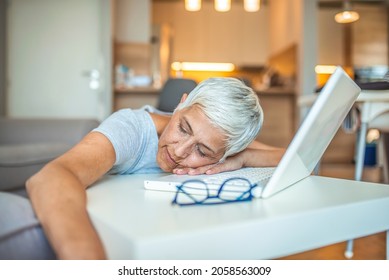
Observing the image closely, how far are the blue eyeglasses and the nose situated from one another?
20 cm

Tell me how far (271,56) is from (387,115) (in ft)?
13.0

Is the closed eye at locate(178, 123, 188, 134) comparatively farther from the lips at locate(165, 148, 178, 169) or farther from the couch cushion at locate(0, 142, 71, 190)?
the couch cushion at locate(0, 142, 71, 190)

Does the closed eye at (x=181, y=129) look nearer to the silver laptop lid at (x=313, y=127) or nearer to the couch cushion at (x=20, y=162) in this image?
the silver laptop lid at (x=313, y=127)

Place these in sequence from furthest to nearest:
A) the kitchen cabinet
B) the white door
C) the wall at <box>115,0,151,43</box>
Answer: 1. the kitchen cabinet
2. the wall at <box>115,0,151,43</box>
3. the white door

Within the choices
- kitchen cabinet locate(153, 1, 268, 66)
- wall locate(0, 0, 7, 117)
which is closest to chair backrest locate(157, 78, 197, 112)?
wall locate(0, 0, 7, 117)

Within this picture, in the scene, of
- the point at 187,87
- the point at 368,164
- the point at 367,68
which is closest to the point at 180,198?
the point at 187,87

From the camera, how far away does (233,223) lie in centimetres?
41

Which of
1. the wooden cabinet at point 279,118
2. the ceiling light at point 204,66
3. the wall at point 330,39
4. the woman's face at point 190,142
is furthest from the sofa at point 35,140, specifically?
the wall at point 330,39

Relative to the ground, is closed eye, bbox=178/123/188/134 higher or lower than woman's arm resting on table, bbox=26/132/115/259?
higher

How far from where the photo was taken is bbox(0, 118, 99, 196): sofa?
5.45ft

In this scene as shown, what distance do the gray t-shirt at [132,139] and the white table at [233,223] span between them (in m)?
0.13

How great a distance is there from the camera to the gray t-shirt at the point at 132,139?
0.74m

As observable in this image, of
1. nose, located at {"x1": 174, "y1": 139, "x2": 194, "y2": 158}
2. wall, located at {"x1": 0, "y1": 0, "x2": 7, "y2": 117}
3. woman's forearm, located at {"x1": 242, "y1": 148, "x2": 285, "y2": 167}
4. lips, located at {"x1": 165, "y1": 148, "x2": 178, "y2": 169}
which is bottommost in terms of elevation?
woman's forearm, located at {"x1": 242, "y1": 148, "x2": 285, "y2": 167}

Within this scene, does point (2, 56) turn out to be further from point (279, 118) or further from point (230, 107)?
point (230, 107)
